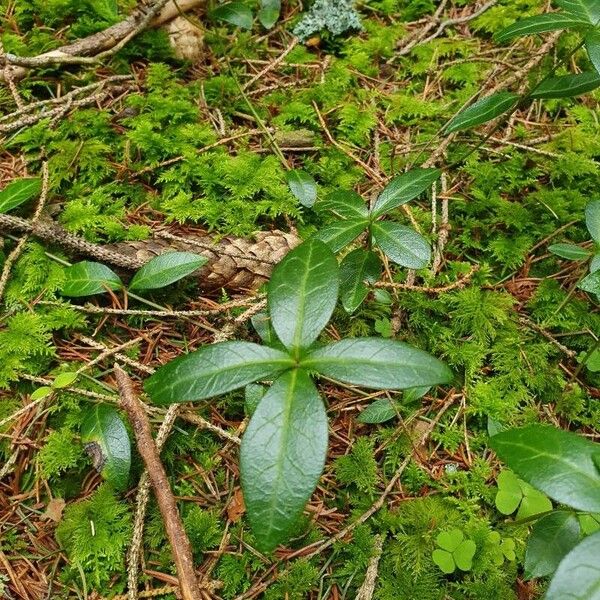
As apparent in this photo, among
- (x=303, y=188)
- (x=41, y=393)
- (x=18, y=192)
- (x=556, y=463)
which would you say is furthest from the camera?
(x=303, y=188)

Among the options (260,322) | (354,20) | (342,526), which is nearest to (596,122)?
(354,20)

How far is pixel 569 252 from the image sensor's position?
7.45 feet

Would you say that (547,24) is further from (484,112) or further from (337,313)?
(337,313)

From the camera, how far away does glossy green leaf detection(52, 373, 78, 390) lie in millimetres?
1992

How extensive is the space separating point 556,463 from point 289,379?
0.73m

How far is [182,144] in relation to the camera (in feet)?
8.77

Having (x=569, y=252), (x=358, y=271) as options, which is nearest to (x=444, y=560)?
(x=358, y=271)

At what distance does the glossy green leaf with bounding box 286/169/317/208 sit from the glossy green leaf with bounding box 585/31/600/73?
117 centimetres

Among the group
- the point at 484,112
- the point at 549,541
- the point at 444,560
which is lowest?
the point at 444,560

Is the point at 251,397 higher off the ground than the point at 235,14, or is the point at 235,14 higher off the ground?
the point at 235,14

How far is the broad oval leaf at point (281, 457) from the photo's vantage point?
4.61 ft

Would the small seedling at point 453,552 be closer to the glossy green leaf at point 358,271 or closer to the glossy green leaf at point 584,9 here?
the glossy green leaf at point 358,271

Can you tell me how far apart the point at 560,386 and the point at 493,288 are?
0.49 meters

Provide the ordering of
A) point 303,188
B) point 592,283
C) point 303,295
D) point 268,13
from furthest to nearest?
point 268,13
point 303,188
point 592,283
point 303,295
